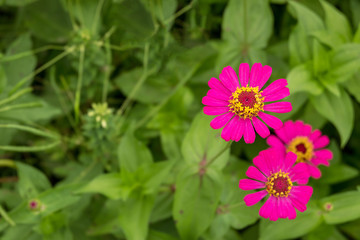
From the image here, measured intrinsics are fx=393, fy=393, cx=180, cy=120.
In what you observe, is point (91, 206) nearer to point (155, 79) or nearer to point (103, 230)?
point (103, 230)

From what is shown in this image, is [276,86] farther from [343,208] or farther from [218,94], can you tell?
[343,208]

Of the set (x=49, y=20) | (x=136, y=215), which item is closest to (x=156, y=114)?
(x=136, y=215)

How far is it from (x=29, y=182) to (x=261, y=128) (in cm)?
77

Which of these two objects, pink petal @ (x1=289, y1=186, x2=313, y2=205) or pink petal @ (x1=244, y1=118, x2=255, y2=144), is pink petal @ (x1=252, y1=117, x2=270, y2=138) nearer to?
pink petal @ (x1=244, y1=118, x2=255, y2=144)

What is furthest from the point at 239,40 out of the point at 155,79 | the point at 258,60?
the point at 155,79

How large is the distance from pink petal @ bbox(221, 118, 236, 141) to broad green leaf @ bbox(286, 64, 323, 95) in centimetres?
44

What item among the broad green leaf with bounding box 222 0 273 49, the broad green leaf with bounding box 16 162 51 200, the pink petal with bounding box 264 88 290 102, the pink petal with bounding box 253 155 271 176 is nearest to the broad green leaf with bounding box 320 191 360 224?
the pink petal with bounding box 253 155 271 176

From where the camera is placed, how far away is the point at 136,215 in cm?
115

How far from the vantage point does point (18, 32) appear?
165 cm

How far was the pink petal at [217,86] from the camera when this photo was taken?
0.77 m

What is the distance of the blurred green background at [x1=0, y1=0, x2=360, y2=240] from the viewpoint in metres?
1.13

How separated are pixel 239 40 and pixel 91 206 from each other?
783 mm

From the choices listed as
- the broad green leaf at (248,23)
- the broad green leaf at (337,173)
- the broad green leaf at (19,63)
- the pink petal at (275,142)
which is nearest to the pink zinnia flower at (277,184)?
the pink petal at (275,142)

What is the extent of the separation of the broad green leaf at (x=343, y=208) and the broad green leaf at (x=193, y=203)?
32 centimetres
